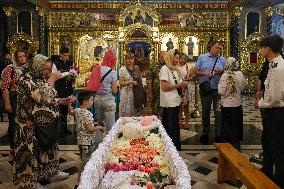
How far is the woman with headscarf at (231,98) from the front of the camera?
17.1 feet

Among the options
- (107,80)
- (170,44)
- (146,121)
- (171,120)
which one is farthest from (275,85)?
(170,44)

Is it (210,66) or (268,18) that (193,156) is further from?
(268,18)

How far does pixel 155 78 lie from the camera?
7.12 meters

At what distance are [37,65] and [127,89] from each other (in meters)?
2.80

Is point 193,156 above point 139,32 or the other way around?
the other way around

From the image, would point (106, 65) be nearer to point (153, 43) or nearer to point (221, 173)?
point (221, 173)

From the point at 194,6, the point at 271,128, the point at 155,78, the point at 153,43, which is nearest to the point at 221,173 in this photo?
the point at 271,128

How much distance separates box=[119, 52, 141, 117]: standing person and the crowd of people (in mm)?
18

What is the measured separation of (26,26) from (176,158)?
14.3 meters

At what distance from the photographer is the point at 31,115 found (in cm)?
366

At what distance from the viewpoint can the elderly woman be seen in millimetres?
3613

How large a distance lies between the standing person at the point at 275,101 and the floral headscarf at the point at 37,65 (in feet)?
8.07

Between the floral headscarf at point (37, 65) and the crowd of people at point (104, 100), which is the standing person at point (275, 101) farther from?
the floral headscarf at point (37, 65)

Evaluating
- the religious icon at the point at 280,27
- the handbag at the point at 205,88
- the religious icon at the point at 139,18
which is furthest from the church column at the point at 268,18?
the handbag at the point at 205,88
